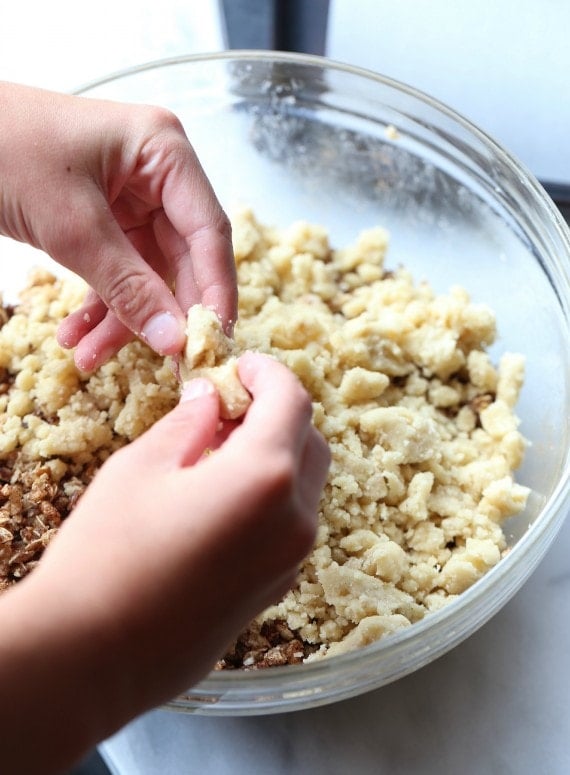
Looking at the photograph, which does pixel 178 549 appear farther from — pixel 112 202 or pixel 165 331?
pixel 112 202

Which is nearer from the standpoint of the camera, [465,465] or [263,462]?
[263,462]

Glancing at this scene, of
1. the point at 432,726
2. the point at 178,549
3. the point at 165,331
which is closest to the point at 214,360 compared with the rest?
the point at 165,331

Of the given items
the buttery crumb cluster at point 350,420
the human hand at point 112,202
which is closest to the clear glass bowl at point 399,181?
the buttery crumb cluster at point 350,420

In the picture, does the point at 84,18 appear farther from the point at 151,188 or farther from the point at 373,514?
the point at 373,514

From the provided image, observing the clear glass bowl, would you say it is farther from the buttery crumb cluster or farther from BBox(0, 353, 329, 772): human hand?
BBox(0, 353, 329, 772): human hand

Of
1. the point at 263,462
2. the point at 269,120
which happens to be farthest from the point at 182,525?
the point at 269,120

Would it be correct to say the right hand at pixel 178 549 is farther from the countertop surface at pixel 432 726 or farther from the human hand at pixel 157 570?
the countertop surface at pixel 432 726
